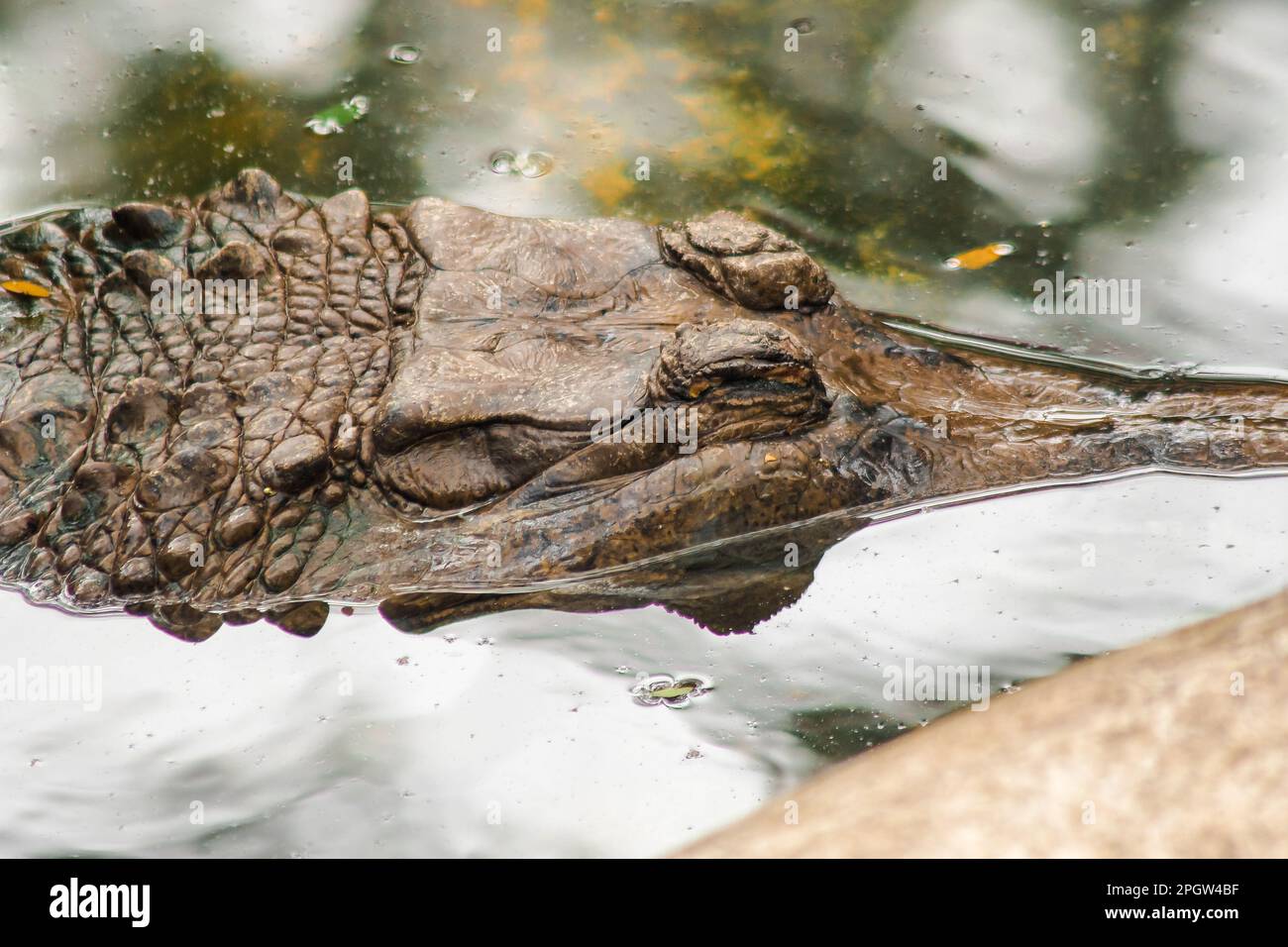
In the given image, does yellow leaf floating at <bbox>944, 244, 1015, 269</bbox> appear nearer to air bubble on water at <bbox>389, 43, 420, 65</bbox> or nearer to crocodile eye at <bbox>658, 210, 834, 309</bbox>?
crocodile eye at <bbox>658, 210, 834, 309</bbox>

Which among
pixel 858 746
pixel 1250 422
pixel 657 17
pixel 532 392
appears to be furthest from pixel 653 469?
pixel 657 17

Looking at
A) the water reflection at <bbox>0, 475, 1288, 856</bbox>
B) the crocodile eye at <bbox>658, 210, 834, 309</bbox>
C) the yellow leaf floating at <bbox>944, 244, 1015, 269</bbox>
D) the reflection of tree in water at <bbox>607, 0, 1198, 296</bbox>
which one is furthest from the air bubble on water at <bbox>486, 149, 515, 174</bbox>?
the water reflection at <bbox>0, 475, 1288, 856</bbox>

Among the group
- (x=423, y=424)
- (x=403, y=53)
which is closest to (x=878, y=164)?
(x=403, y=53)

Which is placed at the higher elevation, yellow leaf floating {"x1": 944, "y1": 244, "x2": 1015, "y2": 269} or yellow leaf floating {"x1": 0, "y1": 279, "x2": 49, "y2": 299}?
yellow leaf floating {"x1": 944, "y1": 244, "x2": 1015, "y2": 269}

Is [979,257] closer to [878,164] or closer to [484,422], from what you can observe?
[878,164]

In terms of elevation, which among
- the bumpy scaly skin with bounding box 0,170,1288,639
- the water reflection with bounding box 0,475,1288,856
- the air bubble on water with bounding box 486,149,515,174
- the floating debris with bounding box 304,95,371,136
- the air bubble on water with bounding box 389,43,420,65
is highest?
the air bubble on water with bounding box 389,43,420,65

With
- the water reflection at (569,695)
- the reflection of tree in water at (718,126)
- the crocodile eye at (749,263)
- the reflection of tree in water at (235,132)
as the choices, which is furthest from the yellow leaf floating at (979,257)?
the reflection of tree in water at (235,132)

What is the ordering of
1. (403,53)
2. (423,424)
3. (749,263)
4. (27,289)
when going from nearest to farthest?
(423,424)
(749,263)
(27,289)
(403,53)
